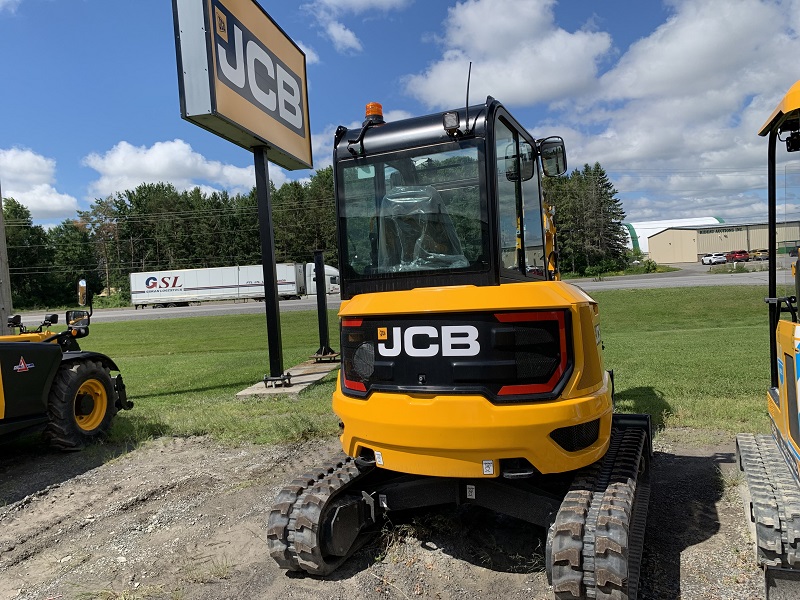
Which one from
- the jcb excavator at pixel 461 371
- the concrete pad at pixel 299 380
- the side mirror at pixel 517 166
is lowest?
the concrete pad at pixel 299 380

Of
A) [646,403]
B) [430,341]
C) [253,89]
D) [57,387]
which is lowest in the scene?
[646,403]

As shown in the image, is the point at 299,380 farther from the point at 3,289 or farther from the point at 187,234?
the point at 187,234

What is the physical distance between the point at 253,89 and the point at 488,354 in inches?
312

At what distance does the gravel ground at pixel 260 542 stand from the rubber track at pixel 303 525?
134 mm

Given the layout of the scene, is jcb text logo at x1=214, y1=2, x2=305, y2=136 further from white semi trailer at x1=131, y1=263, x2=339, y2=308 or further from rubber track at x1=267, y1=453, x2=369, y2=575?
white semi trailer at x1=131, y1=263, x2=339, y2=308

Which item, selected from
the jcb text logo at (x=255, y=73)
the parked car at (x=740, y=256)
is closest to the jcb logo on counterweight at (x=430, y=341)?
the jcb text logo at (x=255, y=73)

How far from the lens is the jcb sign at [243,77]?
325 inches

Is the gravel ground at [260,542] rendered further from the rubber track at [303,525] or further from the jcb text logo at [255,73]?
the jcb text logo at [255,73]

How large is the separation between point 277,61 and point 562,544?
1000cm

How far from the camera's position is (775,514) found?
9.80 ft

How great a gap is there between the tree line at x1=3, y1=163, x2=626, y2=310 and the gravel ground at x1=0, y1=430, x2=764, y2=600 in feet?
199

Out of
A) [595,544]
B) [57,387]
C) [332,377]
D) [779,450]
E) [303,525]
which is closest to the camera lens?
[595,544]

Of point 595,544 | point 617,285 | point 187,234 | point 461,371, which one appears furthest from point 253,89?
point 187,234

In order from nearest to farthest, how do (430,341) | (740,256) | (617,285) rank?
(430,341) < (617,285) < (740,256)
